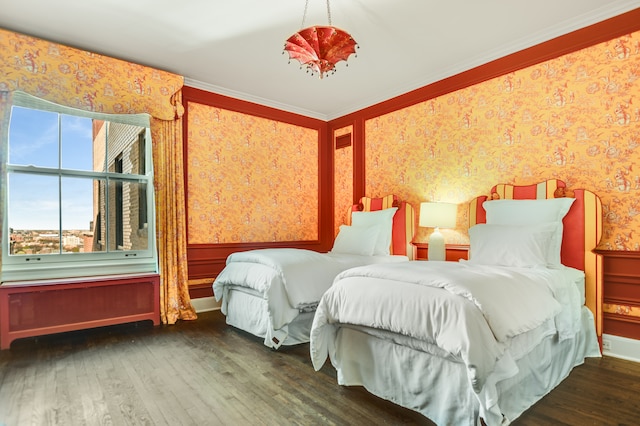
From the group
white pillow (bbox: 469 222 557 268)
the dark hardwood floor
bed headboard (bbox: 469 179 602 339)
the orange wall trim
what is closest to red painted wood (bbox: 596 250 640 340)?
bed headboard (bbox: 469 179 602 339)

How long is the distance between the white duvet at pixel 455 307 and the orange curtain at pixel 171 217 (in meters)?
2.25

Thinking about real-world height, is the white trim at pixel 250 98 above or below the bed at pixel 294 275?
above

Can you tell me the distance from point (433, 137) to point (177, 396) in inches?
141

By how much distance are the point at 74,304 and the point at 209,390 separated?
1.88m

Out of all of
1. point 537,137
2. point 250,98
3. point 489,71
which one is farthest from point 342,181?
point 537,137

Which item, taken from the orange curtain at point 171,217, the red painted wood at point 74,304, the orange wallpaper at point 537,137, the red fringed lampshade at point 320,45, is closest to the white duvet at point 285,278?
the orange curtain at point 171,217

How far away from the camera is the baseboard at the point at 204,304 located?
425 centimetres

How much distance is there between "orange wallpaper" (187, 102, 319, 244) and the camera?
4324 mm

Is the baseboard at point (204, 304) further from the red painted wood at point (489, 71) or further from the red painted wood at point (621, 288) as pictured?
the red painted wood at point (621, 288)

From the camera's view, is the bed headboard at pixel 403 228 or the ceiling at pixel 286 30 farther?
the bed headboard at pixel 403 228

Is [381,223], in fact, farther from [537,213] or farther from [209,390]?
[209,390]

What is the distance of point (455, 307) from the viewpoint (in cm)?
172

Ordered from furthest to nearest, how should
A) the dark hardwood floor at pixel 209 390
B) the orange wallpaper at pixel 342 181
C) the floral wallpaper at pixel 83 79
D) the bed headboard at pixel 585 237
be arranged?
the orange wallpaper at pixel 342 181, the floral wallpaper at pixel 83 79, the bed headboard at pixel 585 237, the dark hardwood floor at pixel 209 390

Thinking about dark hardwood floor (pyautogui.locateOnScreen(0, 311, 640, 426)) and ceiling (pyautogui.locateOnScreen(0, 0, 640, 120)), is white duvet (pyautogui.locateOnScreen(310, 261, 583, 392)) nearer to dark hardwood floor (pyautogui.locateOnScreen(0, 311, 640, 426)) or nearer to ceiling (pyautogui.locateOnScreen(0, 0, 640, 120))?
dark hardwood floor (pyautogui.locateOnScreen(0, 311, 640, 426))
